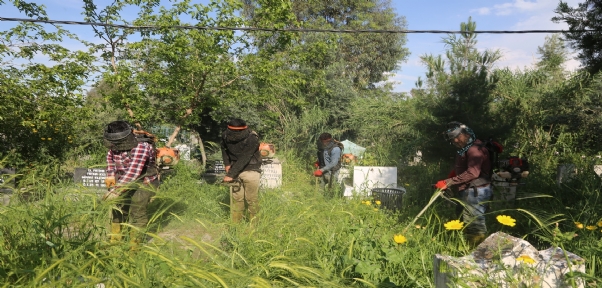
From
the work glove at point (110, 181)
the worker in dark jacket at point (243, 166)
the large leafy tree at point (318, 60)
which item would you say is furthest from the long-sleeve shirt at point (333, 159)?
the work glove at point (110, 181)

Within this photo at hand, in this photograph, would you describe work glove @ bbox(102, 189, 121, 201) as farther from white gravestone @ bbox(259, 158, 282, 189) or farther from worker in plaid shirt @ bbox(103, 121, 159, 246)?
white gravestone @ bbox(259, 158, 282, 189)

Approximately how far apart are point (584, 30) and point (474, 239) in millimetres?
3624

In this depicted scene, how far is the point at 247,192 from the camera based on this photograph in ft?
16.9

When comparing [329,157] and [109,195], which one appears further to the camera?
[329,157]

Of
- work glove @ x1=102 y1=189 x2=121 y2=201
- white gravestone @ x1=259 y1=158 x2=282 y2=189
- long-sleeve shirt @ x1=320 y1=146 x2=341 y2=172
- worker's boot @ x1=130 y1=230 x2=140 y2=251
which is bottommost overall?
white gravestone @ x1=259 y1=158 x2=282 y2=189

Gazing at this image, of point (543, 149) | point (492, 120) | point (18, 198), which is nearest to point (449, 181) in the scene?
point (18, 198)

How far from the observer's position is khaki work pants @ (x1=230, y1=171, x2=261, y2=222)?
5.13m

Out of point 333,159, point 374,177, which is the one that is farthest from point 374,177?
point 333,159

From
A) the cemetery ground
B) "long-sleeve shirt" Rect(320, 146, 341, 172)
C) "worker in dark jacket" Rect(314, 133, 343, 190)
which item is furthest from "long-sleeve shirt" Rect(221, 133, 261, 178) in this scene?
"long-sleeve shirt" Rect(320, 146, 341, 172)

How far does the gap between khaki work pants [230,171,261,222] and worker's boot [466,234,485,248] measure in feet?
8.53

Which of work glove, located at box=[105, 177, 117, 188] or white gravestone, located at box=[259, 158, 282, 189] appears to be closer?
work glove, located at box=[105, 177, 117, 188]

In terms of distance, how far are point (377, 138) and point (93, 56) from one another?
8.08m

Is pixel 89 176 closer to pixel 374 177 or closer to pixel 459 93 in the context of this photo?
pixel 374 177

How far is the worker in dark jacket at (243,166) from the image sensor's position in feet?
16.8
